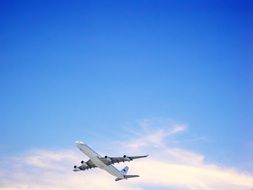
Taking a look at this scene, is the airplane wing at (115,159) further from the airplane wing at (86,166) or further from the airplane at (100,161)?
the airplane wing at (86,166)

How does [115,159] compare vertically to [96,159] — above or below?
above

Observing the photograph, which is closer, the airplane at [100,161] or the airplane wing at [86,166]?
the airplane at [100,161]

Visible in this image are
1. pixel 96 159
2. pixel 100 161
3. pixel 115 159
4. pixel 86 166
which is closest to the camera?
pixel 96 159

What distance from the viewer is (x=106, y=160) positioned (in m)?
144

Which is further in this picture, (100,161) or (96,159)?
(100,161)

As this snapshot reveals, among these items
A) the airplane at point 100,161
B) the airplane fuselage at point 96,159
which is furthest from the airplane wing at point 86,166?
the airplane fuselage at point 96,159

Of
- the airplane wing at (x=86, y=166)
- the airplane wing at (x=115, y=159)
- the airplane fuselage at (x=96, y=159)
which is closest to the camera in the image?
the airplane fuselage at (x=96, y=159)

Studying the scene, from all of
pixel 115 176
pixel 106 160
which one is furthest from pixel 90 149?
pixel 115 176

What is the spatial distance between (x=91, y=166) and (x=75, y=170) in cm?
705

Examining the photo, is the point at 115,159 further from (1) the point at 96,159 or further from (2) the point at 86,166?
(2) the point at 86,166

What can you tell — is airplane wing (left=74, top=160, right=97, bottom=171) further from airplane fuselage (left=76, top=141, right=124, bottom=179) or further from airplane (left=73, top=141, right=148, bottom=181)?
airplane fuselage (left=76, top=141, right=124, bottom=179)

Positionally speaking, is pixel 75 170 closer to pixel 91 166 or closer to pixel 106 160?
pixel 91 166

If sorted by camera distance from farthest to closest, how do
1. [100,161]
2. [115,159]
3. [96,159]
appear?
[115,159] < [100,161] < [96,159]

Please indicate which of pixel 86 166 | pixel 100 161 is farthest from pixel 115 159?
pixel 86 166
